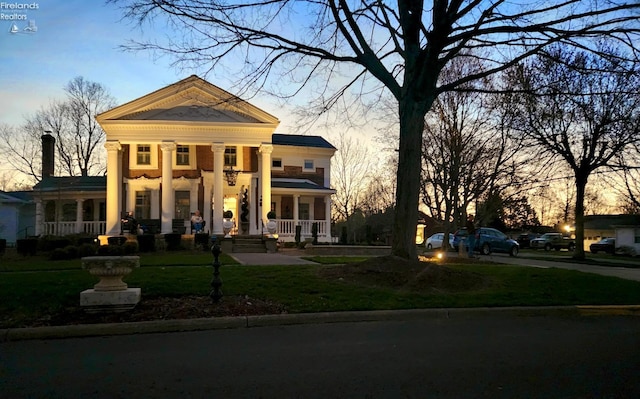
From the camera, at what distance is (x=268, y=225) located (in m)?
25.4

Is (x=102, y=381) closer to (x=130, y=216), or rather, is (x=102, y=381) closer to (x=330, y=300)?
(x=330, y=300)

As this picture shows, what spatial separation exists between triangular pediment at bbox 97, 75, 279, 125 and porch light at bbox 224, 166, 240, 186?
2.95 metres

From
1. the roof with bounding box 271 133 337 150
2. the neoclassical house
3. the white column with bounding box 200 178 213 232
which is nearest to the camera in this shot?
the neoclassical house

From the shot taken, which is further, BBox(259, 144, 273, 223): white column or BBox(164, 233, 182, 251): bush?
BBox(259, 144, 273, 223): white column

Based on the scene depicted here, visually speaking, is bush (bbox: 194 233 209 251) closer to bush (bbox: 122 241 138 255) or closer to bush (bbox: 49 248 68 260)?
bush (bbox: 122 241 138 255)

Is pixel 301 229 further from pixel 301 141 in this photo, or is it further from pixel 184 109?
pixel 184 109

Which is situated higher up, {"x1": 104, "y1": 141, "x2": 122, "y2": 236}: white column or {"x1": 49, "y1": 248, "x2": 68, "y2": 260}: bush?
{"x1": 104, "y1": 141, "x2": 122, "y2": 236}: white column

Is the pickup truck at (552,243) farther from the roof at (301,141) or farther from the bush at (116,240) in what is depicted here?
the bush at (116,240)

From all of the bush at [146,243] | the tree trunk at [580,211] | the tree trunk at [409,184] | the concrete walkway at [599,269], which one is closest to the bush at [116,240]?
the bush at [146,243]

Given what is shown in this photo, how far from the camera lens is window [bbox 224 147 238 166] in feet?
96.8

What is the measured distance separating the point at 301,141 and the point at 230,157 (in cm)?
729

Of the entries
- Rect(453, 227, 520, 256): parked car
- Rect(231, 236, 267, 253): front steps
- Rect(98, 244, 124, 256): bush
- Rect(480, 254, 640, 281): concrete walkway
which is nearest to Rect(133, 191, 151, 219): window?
Rect(231, 236, 267, 253): front steps

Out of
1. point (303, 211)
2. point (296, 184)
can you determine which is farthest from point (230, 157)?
point (303, 211)

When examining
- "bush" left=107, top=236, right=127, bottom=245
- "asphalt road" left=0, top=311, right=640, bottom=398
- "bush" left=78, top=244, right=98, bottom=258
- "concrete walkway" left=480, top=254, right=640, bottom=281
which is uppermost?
"bush" left=107, top=236, right=127, bottom=245
